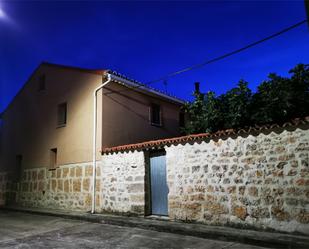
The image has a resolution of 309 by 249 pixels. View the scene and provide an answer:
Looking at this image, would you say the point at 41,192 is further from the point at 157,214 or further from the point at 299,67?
the point at 299,67

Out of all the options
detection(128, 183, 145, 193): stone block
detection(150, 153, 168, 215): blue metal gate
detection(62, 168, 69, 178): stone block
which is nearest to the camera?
detection(150, 153, 168, 215): blue metal gate

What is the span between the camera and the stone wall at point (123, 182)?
365 inches

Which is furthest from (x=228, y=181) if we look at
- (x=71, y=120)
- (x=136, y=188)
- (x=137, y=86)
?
(x=71, y=120)

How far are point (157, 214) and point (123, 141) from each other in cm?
367

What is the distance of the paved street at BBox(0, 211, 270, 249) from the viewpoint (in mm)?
6137

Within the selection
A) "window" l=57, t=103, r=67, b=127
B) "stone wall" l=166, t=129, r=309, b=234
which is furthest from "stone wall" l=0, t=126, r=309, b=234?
"window" l=57, t=103, r=67, b=127

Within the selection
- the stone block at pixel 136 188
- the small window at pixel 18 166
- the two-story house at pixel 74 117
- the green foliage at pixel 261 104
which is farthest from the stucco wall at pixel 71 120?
the green foliage at pixel 261 104

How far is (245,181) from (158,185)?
308cm

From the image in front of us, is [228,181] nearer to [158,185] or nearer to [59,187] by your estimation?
[158,185]

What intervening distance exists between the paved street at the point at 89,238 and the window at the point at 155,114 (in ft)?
19.8

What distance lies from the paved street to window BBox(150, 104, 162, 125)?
19.8 feet

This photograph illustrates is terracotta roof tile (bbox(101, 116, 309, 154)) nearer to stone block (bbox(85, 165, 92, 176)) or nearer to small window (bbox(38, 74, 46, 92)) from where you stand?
stone block (bbox(85, 165, 92, 176))

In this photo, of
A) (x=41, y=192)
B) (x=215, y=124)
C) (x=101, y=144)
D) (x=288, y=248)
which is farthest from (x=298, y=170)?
(x=41, y=192)

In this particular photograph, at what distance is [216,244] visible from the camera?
6066 millimetres
